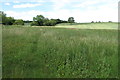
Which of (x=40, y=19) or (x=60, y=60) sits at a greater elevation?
(x=40, y=19)

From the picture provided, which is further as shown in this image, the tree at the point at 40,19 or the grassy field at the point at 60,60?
the tree at the point at 40,19

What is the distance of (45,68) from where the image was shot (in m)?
5.03

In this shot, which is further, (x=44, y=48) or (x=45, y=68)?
(x=44, y=48)

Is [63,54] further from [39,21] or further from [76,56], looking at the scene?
[39,21]

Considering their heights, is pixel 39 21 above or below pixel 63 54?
above

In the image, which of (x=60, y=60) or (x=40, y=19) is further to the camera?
(x=40, y=19)

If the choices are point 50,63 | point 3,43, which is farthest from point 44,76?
point 3,43

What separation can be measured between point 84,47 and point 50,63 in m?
2.01

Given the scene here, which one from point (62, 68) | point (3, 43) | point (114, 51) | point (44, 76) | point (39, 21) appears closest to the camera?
point (44, 76)

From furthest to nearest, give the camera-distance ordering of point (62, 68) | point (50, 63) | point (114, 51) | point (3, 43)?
point (3, 43) < point (114, 51) < point (50, 63) < point (62, 68)

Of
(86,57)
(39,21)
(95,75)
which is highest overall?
(39,21)

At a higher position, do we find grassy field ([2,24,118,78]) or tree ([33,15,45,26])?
tree ([33,15,45,26])

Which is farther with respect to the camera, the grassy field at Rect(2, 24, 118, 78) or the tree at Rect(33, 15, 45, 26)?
the tree at Rect(33, 15, 45, 26)

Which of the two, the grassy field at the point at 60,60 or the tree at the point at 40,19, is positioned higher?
the tree at the point at 40,19
